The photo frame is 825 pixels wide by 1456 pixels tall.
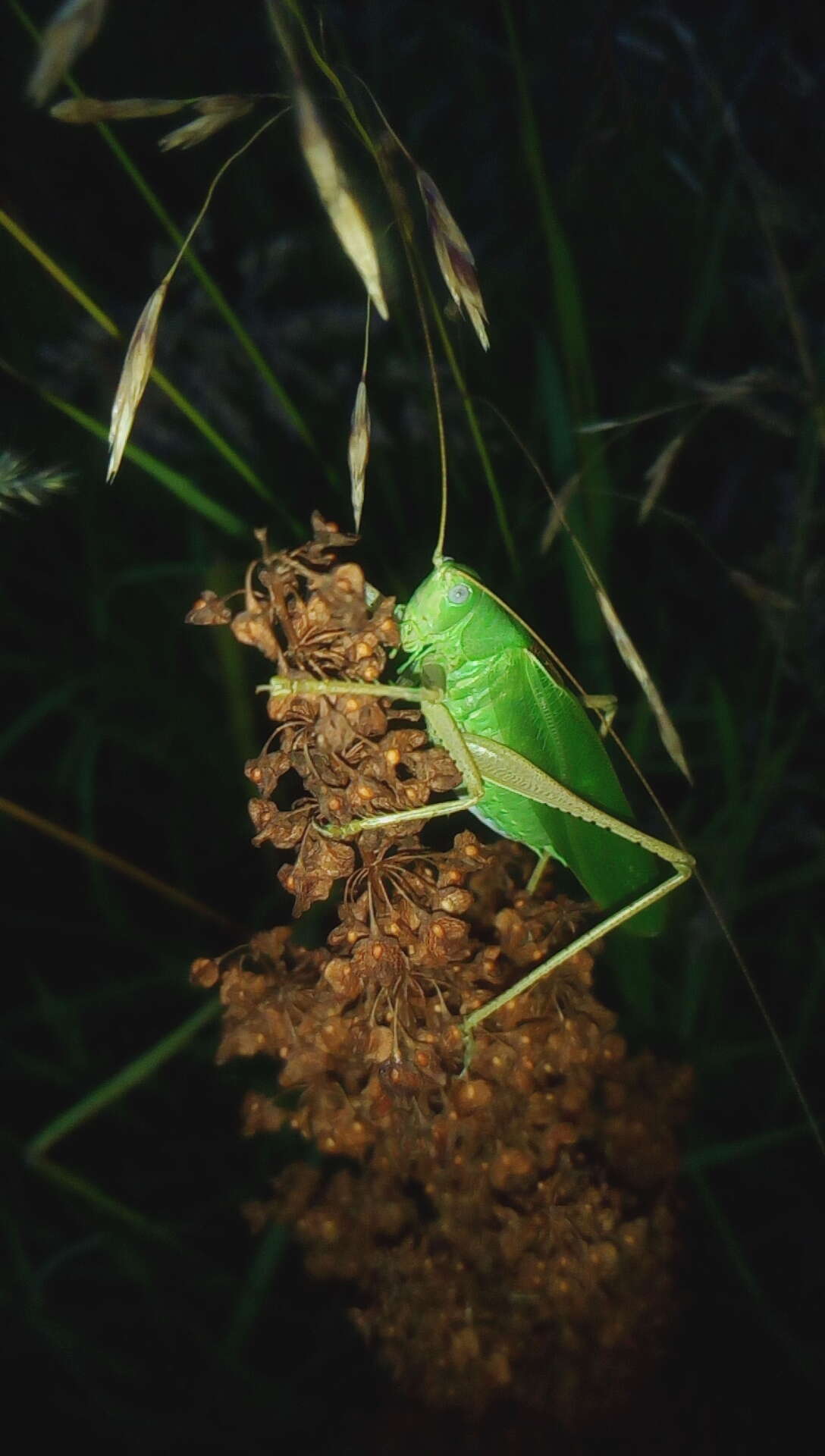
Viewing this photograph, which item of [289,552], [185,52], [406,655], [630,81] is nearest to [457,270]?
[289,552]

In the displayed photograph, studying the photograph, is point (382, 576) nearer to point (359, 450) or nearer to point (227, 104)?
point (359, 450)

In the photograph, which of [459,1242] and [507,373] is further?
[507,373]

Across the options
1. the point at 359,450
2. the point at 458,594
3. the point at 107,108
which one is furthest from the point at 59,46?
the point at 458,594

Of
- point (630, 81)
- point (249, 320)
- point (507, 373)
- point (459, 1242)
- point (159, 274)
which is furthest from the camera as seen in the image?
point (630, 81)

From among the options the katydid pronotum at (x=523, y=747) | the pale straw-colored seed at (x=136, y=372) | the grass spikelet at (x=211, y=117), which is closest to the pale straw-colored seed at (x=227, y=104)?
the grass spikelet at (x=211, y=117)

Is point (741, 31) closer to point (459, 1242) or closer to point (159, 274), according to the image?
point (159, 274)

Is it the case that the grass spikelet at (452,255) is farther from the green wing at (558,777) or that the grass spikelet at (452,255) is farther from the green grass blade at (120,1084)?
the green grass blade at (120,1084)

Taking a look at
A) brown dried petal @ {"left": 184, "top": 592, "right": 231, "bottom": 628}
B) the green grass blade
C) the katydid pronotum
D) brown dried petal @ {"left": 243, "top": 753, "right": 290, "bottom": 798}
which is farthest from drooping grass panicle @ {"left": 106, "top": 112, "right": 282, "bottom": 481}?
the green grass blade

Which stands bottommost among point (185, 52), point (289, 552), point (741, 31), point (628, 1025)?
point (628, 1025)
